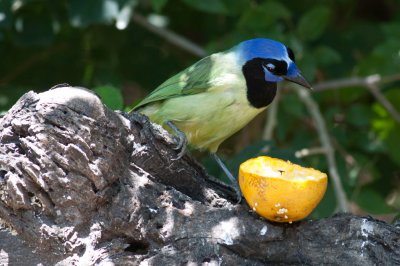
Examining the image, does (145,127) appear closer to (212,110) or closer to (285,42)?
(212,110)

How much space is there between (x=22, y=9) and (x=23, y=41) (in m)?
0.30

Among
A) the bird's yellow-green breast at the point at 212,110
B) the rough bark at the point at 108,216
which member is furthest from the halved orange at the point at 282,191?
the bird's yellow-green breast at the point at 212,110

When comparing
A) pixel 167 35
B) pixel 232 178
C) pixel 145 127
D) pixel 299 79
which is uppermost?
pixel 145 127

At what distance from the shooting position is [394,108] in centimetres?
555

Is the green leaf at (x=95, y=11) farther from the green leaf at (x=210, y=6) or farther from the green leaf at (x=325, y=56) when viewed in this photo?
the green leaf at (x=325, y=56)

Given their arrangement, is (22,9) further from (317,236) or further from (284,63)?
(317,236)

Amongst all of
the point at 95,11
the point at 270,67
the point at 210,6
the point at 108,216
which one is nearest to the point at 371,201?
the point at 270,67

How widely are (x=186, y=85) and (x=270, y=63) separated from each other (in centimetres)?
44

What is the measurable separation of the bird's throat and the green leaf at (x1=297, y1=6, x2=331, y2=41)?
1.08m

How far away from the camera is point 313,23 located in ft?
16.6

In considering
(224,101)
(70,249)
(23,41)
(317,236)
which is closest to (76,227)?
(70,249)

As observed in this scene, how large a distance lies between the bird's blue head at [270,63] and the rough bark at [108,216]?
4.46 ft

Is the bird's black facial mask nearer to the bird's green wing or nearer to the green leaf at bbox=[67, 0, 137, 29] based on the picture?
the bird's green wing

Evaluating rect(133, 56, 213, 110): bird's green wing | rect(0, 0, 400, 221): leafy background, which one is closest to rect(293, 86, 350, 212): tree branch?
rect(0, 0, 400, 221): leafy background
